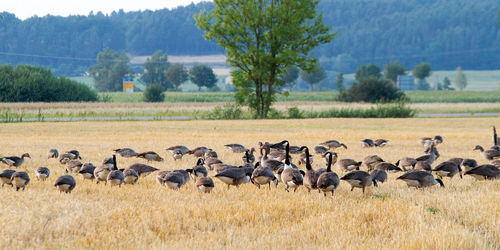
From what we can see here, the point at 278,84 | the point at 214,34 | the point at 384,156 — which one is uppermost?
the point at 214,34

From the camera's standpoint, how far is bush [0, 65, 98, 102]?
9569 cm

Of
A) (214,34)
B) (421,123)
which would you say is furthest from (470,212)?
(214,34)

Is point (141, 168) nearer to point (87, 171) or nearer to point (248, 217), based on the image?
point (87, 171)

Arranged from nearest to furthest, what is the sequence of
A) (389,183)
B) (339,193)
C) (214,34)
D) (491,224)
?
(491,224)
(339,193)
(389,183)
(214,34)

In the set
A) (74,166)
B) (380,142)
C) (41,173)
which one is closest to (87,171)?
(41,173)

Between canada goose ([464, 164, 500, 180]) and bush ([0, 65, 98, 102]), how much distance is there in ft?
301

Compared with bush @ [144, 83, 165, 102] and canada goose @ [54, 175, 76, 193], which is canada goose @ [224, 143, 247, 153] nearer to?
canada goose @ [54, 175, 76, 193]

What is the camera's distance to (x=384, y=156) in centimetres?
2472

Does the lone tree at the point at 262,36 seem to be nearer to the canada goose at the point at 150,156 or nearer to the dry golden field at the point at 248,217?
the canada goose at the point at 150,156

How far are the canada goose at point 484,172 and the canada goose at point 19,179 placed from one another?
11813 millimetres

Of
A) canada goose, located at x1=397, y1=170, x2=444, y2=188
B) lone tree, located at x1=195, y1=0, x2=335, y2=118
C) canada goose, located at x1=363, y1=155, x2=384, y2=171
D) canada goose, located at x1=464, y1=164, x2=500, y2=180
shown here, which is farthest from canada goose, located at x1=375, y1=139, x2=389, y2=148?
lone tree, located at x1=195, y1=0, x2=335, y2=118

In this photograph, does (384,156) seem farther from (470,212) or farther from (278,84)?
(278,84)

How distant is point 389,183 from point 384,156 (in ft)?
28.6

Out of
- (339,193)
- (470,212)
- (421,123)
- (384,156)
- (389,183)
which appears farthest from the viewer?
(421,123)
